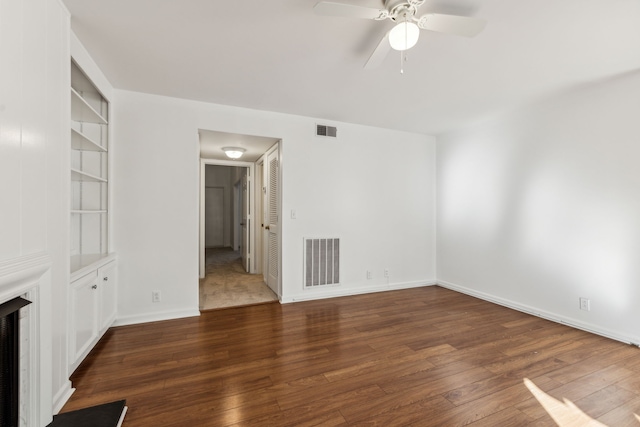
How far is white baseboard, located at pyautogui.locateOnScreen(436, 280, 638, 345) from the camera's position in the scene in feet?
8.98

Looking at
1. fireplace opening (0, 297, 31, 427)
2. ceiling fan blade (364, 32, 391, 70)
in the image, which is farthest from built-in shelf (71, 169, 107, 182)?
ceiling fan blade (364, 32, 391, 70)

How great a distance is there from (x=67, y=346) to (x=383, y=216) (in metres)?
3.88

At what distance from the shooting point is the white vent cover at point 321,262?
396cm

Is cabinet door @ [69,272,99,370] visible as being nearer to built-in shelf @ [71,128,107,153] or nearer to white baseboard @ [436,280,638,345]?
built-in shelf @ [71,128,107,153]

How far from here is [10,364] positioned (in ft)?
4.36

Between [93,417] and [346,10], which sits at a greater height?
[346,10]

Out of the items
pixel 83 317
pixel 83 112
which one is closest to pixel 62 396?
pixel 83 317

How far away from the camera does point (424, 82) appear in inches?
114

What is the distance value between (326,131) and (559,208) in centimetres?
303

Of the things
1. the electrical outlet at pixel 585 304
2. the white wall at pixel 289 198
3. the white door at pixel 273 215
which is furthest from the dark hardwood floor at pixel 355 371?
the white door at pixel 273 215

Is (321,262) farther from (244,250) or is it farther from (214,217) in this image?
(214,217)

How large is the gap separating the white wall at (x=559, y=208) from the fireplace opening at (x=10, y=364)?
15.1ft

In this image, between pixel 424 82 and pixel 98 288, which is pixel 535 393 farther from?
pixel 98 288

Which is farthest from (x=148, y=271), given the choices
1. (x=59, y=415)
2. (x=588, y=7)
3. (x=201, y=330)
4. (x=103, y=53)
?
(x=588, y=7)
